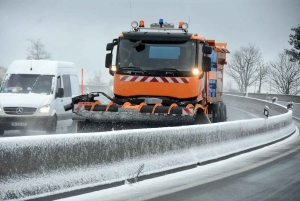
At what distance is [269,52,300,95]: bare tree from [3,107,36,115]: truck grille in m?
112

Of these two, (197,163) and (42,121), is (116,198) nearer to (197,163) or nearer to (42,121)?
(197,163)

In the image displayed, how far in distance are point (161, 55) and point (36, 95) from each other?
4.57 m

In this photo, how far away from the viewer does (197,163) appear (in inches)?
479

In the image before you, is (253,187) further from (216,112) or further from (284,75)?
(284,75)

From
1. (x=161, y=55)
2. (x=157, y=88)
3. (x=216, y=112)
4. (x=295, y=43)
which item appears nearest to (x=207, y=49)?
(x=161, y=55)

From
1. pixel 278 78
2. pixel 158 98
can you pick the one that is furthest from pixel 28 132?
pixel 278 78

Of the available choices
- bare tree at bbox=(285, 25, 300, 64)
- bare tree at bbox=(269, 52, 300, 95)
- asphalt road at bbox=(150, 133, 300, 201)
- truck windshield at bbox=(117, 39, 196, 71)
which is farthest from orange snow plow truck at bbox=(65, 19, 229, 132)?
bare tree at bbox=(269, 52, 300, 95)

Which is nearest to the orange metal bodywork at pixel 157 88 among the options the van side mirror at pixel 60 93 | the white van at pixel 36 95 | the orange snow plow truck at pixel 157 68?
the orange snow plow truck at pixel 157 68

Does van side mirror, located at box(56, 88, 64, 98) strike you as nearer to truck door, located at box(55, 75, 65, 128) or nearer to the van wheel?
truck door, located at box(55, 75, 65, 128)

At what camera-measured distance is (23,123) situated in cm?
1745

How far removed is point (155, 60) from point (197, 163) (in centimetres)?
442

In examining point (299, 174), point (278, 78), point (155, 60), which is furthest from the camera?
point (278, 78)

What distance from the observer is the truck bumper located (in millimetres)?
17438

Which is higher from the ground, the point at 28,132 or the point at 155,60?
the point at 155,60
